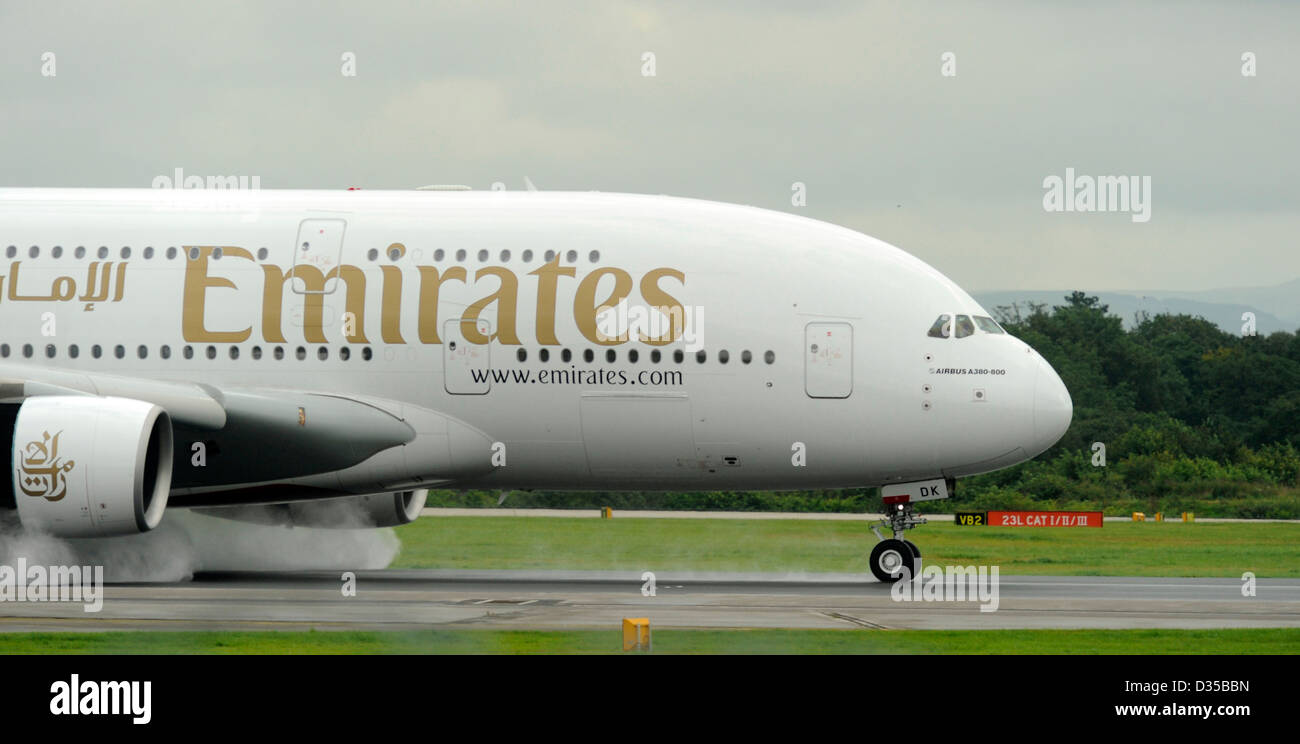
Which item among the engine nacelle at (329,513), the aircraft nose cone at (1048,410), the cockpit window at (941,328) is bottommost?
the engine nacelle at (329,513)

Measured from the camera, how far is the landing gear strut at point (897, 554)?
71.6 feet

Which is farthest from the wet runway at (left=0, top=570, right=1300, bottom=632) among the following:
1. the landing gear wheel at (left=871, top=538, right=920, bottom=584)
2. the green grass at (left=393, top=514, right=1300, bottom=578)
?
the green grass at (left=393, top=514, right=1300, bottom=578)

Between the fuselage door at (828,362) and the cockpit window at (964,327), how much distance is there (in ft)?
4.57

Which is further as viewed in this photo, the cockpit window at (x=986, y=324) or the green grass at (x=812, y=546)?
the green grass at (x=812, y=546)

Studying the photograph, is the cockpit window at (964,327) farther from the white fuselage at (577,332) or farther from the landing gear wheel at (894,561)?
the landing gear wheel at (894,561)

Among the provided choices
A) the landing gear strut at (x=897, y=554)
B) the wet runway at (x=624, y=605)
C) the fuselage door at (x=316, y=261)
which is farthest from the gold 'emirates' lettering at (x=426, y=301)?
the landing gear strut at (x=897, y=554)

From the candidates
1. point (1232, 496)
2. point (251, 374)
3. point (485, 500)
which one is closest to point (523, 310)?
point (251, 374)

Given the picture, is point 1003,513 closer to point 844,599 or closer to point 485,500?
point 485,500

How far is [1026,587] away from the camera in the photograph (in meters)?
21.6

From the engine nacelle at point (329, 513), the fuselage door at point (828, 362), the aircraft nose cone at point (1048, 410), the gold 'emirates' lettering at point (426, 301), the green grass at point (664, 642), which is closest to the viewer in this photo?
the green grass at point (664, 642)

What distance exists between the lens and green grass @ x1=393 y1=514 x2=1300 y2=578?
26297 mm

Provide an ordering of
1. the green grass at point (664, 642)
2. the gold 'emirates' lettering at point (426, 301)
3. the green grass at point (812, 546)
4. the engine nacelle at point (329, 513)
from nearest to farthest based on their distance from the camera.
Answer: the green grass at point (664, 642) → the gold 'emirates' lettering at point (426, 301) → the engine nacelle at point (329, 513) → the green grass at point (812, 546)

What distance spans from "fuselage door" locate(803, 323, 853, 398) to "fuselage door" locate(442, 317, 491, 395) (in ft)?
13.5

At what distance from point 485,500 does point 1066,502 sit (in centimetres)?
1572
